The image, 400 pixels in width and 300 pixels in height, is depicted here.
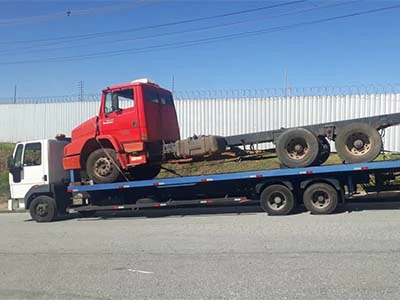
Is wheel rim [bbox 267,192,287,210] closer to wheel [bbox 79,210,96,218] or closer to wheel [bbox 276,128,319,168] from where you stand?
wheel [bbox 276,128,319,168]

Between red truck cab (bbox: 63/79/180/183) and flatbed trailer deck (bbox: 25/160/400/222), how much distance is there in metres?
0.50

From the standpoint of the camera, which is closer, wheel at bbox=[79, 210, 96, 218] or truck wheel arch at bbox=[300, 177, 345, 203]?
truck wheel arch at bbox=[300, 177, 345, 203]

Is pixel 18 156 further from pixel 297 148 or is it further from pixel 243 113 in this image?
pixel 243 113

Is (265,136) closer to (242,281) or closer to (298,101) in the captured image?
(242,281)

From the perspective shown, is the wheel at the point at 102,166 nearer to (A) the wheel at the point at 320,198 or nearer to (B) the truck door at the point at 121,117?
(B) the truck door at the point at 121,117

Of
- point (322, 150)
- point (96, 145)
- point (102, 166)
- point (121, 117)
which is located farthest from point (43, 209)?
point (322, 150)

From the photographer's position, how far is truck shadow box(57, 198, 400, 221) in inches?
495

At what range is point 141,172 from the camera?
1398 cm

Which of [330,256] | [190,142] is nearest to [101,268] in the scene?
[330,256]

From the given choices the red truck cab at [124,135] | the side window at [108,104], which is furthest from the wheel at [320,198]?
the side window at [108,104]

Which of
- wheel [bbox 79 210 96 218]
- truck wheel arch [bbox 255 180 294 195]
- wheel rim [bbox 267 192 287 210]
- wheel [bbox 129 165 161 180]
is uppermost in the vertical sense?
wheel [bbox 129 165 161 180]

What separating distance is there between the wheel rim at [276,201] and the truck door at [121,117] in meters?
3.55

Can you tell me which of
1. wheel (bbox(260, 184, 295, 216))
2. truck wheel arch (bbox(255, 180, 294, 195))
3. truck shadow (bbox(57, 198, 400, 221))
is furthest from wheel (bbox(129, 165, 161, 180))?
wheel (bbox(260, 184, 295, 216))

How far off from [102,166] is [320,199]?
18.3 feet
